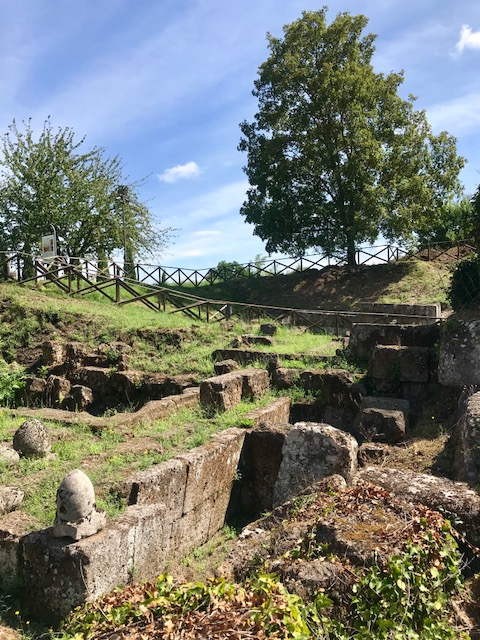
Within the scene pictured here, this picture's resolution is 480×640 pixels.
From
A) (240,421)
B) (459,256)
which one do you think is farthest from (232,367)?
(459,256)

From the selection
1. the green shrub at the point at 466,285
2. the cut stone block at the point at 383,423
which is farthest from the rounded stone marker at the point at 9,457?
the green shrub at the point at 466,285

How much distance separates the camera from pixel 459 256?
25734mm

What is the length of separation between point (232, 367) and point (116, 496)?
5.66 m

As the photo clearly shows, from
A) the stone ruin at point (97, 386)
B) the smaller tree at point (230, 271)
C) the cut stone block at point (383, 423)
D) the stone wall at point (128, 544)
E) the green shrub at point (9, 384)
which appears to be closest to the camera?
the stone wall at point (128, 544)

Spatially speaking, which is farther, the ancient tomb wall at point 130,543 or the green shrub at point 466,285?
the green shrub at point 466,285

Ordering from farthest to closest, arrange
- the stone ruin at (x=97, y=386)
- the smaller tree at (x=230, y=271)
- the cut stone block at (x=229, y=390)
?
the smaller tree at (x=230, y=271), the stone ruin at (x=97, y=386), the cut stone block at (x=229, y=390)

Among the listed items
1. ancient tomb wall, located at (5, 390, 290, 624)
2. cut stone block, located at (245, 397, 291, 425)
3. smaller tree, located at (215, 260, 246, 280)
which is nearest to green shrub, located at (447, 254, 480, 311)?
cut stone block, located at (245, 397, 291, 425)

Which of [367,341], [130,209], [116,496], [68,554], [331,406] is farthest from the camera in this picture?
[130,209]

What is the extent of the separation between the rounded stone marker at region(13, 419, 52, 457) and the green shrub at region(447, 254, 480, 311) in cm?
781

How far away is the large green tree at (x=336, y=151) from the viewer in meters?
24.9

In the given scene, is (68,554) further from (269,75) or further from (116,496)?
(269,75)

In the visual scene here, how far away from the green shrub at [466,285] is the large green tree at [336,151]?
47.4 ft

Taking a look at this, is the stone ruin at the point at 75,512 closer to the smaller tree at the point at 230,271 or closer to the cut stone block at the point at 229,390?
the cut stone block at the point at 229,390

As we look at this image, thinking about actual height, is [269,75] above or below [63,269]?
above
